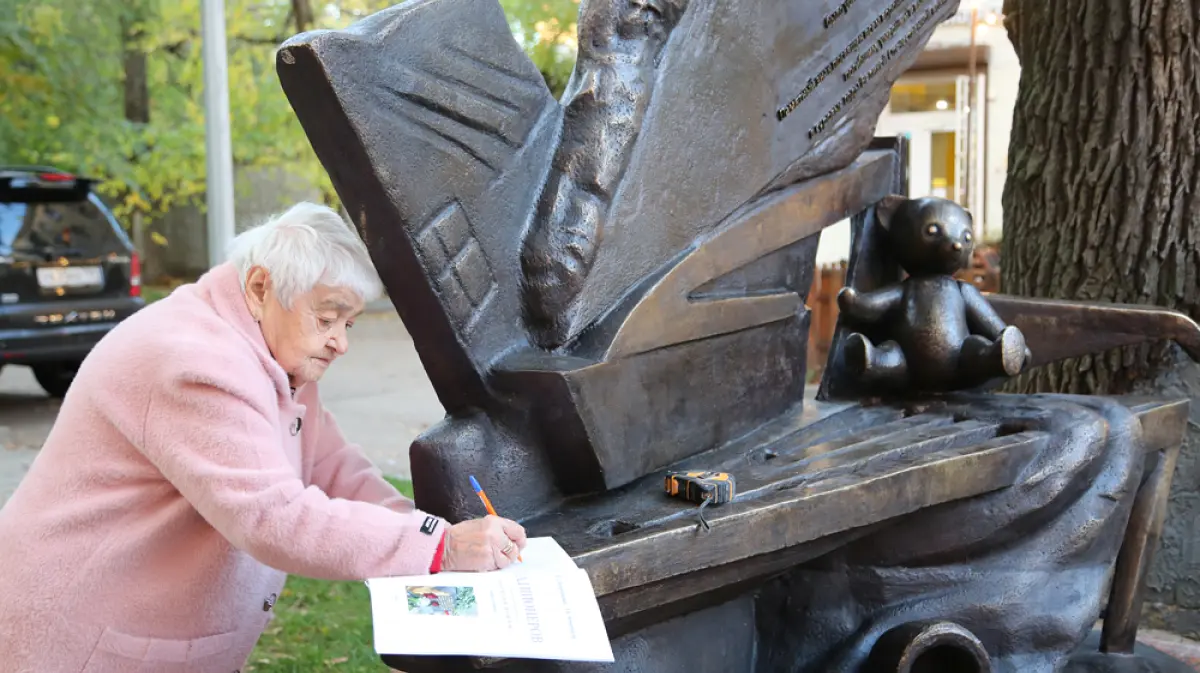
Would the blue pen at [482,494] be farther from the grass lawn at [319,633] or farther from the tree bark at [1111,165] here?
the tree bark at [1111,165]

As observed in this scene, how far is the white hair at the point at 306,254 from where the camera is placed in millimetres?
2152

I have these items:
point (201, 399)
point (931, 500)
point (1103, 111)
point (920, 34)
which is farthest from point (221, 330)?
point (1103, 111)

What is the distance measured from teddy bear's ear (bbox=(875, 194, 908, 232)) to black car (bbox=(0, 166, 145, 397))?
7134mm

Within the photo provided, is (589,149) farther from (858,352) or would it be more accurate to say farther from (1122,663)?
(1122,663)

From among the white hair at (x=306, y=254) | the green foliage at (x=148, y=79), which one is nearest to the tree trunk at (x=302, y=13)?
the green foliage at (x=148, y=79)

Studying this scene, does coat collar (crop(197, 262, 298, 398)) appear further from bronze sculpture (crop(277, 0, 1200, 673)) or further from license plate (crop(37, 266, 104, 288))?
license plate (crop(37, 266, 104, 288))

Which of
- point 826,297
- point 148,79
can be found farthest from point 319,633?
point 148,79

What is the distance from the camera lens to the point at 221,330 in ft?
6.95

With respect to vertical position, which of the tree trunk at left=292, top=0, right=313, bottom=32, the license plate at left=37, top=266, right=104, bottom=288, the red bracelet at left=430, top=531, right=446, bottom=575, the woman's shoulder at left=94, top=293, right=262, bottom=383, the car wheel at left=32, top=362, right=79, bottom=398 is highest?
the tree trunk at left=292, top=0, right=313, bottom=32

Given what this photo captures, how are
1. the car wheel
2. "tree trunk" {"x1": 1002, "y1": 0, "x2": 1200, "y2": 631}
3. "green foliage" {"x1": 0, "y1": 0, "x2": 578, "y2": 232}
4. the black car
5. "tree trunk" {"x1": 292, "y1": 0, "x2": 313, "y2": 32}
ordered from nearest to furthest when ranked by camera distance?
1. "tree trunk" {"x1": 1002, "y1": 0, "x2": 1200, "y2": 631}
2. the black car
3. the car wheel
4. "green foliage" {"x1": 0, "y1": 0, "x2": 578, "y2": 232}
5. "tree trunk" {"x1": 292, "y1": 0, "x2": 313, "y2": 32}

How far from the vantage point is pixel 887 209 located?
350cm

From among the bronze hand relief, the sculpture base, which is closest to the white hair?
the bronze hand relief

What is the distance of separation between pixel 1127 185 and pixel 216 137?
5.18m

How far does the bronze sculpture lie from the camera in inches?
88.4
